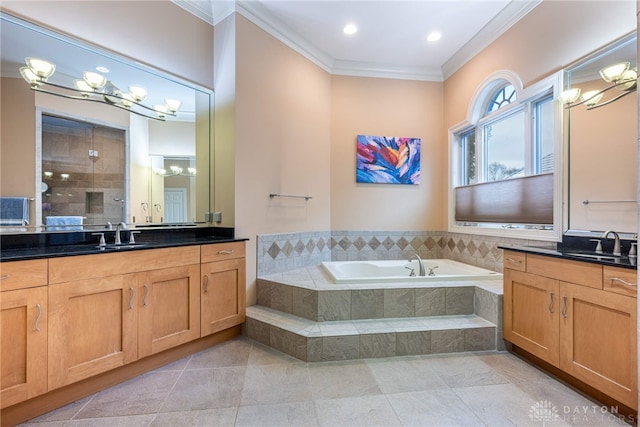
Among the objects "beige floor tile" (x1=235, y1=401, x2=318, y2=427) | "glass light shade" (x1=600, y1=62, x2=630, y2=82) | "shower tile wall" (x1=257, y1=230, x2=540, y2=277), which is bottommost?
"beige floor tile" (x1=235, y1=401, x2=318, y2=427)

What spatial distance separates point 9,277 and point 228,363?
1.36 metres

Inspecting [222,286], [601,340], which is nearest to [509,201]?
[601,340]

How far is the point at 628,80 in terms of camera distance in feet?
6.06

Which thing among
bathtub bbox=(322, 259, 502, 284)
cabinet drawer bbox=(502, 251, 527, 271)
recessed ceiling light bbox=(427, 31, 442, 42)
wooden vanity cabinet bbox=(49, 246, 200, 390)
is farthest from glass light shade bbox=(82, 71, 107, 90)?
cabinet drawer bbox=(502, 251, 527, 271)

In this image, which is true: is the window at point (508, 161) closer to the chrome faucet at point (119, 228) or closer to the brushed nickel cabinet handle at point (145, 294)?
the brushed nickel cabinet handle at point (145, 294)

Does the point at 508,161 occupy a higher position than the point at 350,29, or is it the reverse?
the point at 350,29

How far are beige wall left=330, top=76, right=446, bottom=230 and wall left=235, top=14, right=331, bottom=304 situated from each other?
177 millimetres

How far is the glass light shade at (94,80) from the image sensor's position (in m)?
2.06

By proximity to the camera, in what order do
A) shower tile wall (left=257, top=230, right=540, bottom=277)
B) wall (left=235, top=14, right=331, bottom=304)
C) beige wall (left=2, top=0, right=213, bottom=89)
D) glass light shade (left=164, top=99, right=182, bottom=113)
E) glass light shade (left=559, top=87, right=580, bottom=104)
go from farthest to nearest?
shower tile wall (left=257, top=230, right=540, bottom=277), wall (left=235, top=14, right=331, bottom=304), glass light shade (left=164, top=99, right=182, bottom=113), glass light shade (left=559, top=87, right=580, bottom=104), beige wall (left=2, top=0, right=213, bottom=89)

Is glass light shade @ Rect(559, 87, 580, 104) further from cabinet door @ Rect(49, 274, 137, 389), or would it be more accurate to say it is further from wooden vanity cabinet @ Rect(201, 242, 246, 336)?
cabinet door @ Rect(49, 274, 137, 389)

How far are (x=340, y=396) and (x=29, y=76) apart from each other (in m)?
2.84

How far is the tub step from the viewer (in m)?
2.08

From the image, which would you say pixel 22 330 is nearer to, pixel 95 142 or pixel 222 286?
pixel 222 286

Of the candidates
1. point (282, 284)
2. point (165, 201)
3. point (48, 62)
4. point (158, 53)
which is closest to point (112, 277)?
point (165, 201)
